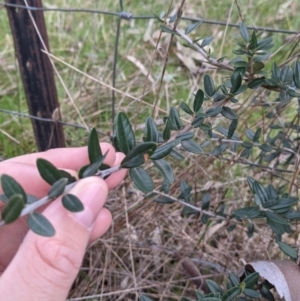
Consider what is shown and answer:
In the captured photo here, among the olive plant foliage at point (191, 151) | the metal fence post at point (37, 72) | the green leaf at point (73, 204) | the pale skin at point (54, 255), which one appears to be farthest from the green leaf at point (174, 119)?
the metal fence post at point (37, 72)

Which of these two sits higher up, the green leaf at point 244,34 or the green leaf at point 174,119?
the green leaf at point 244,34

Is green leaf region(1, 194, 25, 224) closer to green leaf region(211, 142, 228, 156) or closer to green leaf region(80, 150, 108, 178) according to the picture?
green leaf region(80, 150, 108, 178)

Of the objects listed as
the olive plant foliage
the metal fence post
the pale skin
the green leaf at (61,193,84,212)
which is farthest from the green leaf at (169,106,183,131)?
the metal fence post

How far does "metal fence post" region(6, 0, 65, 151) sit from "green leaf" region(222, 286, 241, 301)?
0.70 meters

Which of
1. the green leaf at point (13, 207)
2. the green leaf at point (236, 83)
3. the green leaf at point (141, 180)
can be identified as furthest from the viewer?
the green leaf at point (236, 83)

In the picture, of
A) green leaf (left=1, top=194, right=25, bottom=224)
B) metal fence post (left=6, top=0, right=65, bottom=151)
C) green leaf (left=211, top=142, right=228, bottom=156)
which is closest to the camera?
green leaf (left=1, top=194, right=25, bottom=224)

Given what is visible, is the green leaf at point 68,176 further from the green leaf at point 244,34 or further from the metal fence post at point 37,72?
the metal fence post at point 37,72

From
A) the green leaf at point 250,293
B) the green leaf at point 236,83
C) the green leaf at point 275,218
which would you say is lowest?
the green leaf at point 250,293

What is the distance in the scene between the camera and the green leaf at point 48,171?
447 millimetres

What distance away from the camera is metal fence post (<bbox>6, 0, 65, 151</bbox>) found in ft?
3.34

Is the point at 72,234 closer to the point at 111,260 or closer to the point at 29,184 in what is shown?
the point at 29,184

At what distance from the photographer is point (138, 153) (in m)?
0.48

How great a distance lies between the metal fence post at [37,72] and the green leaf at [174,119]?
1.79 feet

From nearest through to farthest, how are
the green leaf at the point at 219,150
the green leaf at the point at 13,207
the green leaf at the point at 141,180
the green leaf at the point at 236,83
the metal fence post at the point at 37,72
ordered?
the green leaf at the point at 13,207
the green leaf at the point at 141,180
the green leaf at the point at 236,83
the green leaf at the point at 219,150
the metal fence post at the point at 37,72
